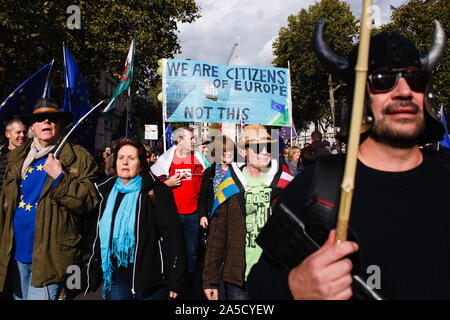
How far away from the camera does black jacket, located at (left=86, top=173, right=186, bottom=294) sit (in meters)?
2.94

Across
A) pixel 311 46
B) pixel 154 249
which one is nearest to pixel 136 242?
pixel 154 249

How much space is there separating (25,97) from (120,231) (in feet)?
7.11

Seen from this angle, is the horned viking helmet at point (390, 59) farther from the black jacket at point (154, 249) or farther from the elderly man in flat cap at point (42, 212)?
the elderly man in flat cap at point (42, 212)

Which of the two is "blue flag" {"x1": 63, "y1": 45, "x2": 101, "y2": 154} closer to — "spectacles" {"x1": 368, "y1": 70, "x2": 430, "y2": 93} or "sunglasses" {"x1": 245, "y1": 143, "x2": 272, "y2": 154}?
"sunglasses" {"x1": 245, "y1": 143, "x2": 272, "y2": 154}

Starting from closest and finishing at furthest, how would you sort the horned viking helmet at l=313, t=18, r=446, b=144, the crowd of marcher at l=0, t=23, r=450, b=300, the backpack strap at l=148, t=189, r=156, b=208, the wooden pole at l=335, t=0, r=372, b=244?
the wooden pole at l=335, t=0, r=372, b=244 → the crowd of marcher at l=0, t=23, r=450, b=300 → the horned viking helmet at l=313, t=18, r=446, b=144 → the backpack strap at l=148, t=189, r=156, b=208

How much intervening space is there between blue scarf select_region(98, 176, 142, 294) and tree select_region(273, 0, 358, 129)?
102 ft

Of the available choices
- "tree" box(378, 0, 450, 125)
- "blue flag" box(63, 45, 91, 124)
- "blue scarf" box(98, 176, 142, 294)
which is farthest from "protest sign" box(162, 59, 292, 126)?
"tree" box(378, 0, 450, 125)

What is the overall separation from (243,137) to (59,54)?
13417mm

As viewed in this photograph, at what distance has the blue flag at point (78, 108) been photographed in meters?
3.72

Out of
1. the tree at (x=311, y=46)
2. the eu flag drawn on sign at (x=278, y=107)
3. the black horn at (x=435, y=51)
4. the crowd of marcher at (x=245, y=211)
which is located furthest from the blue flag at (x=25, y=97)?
the tree at (x=311, y=46)

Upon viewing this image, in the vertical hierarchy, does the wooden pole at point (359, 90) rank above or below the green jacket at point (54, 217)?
above

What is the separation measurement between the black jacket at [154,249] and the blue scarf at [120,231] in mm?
49
